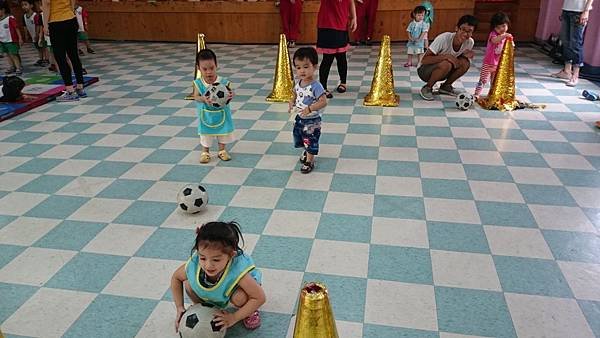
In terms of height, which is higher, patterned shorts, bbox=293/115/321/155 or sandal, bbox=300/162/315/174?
patterned shorts, bbox=293/115/321/155

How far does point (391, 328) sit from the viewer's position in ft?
6.58

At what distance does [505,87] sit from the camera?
16.4ft

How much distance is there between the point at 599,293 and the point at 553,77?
5.05 meters

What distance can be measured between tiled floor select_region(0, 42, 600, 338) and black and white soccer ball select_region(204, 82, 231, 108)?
0.59 metres

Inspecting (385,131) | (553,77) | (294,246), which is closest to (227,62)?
(385,131)

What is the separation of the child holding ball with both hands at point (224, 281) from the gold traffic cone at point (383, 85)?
371 cm

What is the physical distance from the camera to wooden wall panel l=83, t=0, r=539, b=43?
8.91 m

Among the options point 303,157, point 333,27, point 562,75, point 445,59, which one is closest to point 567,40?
point 562,75

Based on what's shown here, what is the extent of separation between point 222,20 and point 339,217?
7.93m

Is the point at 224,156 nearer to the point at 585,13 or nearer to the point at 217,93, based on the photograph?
the point at 217,93

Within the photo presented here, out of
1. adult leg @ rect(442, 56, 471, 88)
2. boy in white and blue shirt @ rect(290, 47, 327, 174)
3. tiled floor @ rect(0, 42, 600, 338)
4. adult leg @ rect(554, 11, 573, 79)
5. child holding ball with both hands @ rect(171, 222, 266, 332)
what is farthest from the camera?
adult leg @ rect(554, 11, 573, 79)

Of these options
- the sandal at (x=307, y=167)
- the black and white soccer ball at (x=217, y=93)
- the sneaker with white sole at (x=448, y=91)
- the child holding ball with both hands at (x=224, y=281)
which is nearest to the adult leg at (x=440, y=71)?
the sneaker with white sole at (x=448, y=91)

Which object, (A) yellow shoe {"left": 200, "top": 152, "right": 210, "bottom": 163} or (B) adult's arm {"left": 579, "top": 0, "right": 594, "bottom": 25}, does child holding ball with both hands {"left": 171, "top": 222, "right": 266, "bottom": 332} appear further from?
(B) adult's arm {"left": 579, "top": 0, "right": 594, "bottom": 25}

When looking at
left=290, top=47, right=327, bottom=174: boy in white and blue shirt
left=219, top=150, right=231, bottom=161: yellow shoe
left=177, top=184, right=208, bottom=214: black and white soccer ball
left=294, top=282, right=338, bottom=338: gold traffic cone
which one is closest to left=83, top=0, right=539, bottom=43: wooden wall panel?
left=219, top=150, right=231, bottom=161: yellow shoe
